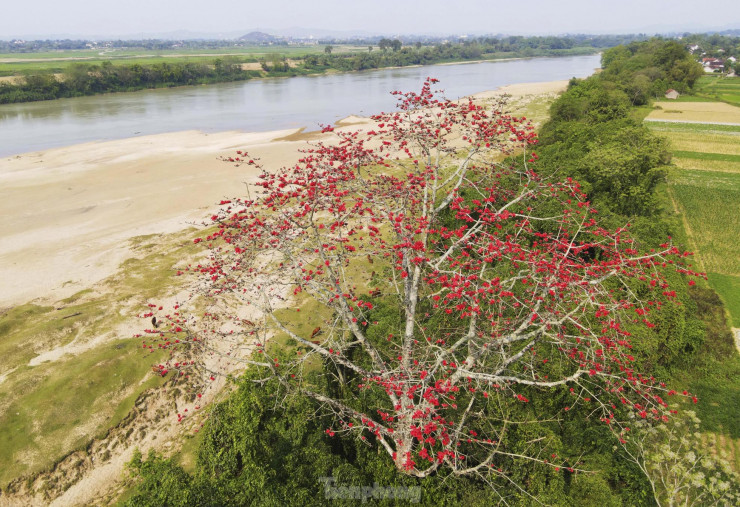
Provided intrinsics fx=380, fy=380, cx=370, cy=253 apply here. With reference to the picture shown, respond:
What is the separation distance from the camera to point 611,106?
3434 centimetres

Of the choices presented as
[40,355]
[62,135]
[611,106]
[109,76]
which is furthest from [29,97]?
[611,106]

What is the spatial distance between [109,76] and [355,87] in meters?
51.8

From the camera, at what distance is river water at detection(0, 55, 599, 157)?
158ft

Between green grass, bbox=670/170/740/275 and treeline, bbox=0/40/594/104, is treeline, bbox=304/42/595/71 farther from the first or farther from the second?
green grass, bbox=670/170/740/275

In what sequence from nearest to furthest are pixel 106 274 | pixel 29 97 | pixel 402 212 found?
1. pixel 402 212
2. pixel 106 274
3. pixel 29 97

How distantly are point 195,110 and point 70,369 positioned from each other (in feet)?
195

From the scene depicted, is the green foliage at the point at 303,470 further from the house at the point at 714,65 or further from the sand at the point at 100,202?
the house at the point at 714,65

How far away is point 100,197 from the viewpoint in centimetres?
2912

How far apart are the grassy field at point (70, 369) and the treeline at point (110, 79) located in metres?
76.1

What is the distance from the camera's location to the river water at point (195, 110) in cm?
4822

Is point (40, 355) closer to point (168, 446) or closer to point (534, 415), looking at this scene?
point (168, 446)

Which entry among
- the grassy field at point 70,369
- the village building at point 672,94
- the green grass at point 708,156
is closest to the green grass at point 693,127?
the green grass at point 708,156

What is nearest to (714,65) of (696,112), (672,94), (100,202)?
(672,94)

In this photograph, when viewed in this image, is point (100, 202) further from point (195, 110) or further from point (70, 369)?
point (195, 110)
